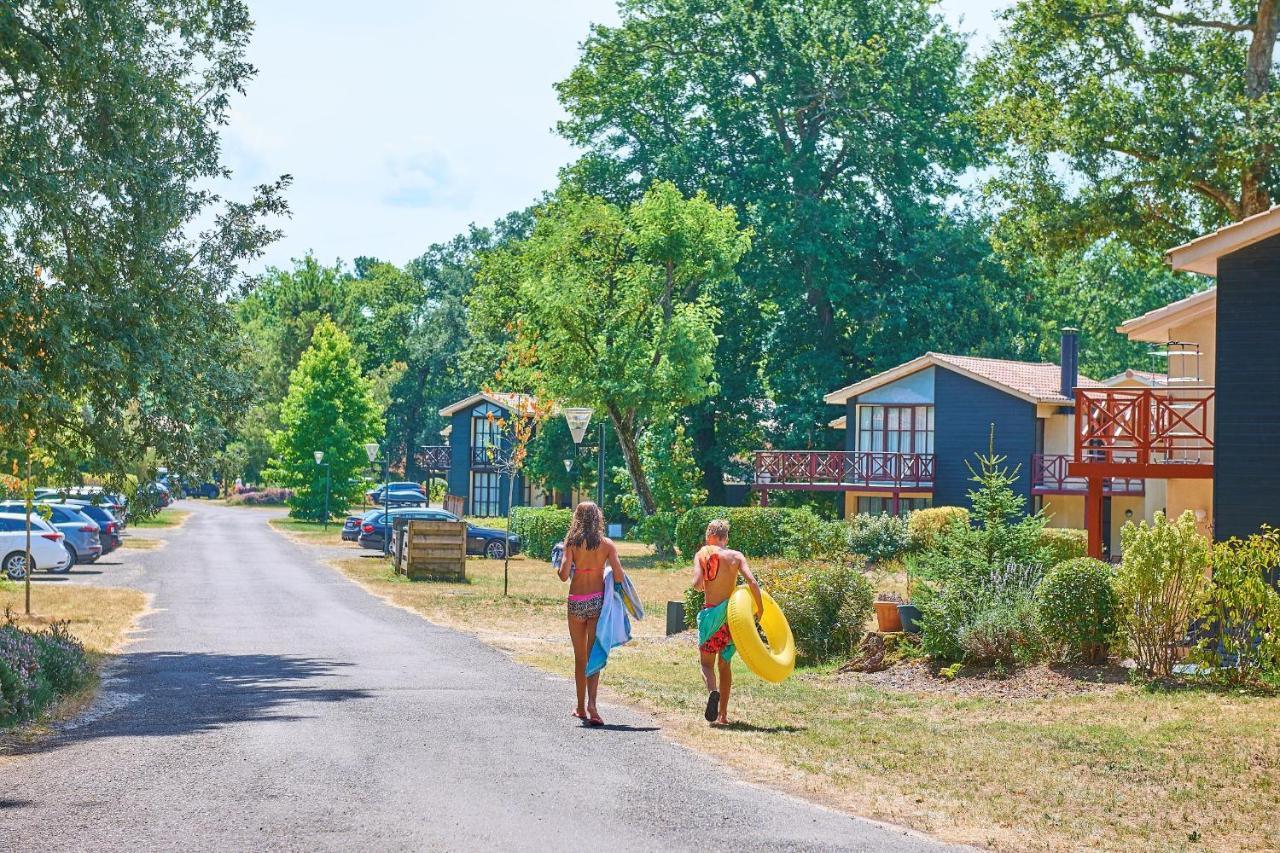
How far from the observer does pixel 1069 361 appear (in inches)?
1714

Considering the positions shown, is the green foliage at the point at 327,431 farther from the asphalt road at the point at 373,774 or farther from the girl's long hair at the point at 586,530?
the girl's long hair at the point at 586,530

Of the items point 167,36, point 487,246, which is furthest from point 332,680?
point 487,246

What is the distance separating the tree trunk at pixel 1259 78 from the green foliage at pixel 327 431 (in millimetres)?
44756

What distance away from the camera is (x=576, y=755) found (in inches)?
420

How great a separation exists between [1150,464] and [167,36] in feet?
48.9

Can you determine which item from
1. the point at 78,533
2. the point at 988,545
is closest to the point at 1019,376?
the point at 78,533

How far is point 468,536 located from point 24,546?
13.6 meters

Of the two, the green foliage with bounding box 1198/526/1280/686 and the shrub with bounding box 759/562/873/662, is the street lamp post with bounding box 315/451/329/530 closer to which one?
the shrub with bounding box 759/562/873/662

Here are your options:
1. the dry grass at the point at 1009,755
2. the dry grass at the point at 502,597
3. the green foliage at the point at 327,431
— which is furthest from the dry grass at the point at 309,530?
the dry grass at the point at 1009,755

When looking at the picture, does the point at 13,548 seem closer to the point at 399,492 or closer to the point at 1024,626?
the point at 1024,626

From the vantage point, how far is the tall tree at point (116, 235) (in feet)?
55.4

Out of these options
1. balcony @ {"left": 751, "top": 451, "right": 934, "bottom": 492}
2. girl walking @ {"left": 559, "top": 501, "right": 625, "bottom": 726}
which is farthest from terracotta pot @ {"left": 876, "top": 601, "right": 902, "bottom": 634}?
balcony @ {"left": 751, "top": 451, "right": 934, "bottom": 492}

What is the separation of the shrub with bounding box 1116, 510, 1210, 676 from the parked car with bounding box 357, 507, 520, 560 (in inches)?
1126

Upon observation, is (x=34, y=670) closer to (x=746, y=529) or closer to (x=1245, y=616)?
(x=1245, y=616)
